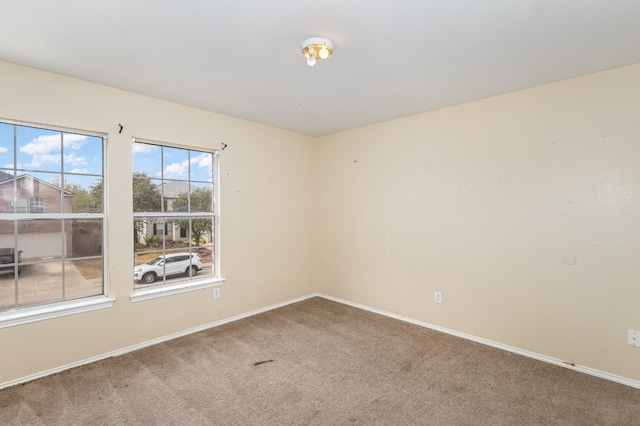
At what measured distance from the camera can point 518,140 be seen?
284 centimetres

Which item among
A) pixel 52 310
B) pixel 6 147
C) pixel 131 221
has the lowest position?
pixel 52 310

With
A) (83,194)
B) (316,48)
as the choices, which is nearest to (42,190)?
(83,194)

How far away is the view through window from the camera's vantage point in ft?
10.0

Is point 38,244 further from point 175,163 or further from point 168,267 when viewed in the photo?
point 175,163

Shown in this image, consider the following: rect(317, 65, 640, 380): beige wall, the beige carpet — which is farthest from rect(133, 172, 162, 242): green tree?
rect(317, 65, 640, 380): beige wall

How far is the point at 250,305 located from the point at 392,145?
8.51ft

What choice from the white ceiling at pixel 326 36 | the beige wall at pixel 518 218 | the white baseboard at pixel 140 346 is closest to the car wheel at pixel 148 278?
the white baseboard at pixel 140 346

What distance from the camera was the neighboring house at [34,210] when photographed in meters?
2.40

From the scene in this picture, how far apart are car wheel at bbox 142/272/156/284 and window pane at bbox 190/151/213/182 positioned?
1062mm

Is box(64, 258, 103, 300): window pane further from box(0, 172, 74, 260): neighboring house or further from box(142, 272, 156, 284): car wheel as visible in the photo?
box(142, 272, 156, 284): car wheel

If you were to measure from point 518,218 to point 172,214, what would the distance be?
3.33 m

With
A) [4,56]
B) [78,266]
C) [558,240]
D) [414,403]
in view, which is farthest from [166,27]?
[558,240]

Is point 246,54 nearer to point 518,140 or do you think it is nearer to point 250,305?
point 518,140

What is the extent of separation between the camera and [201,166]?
350cm
